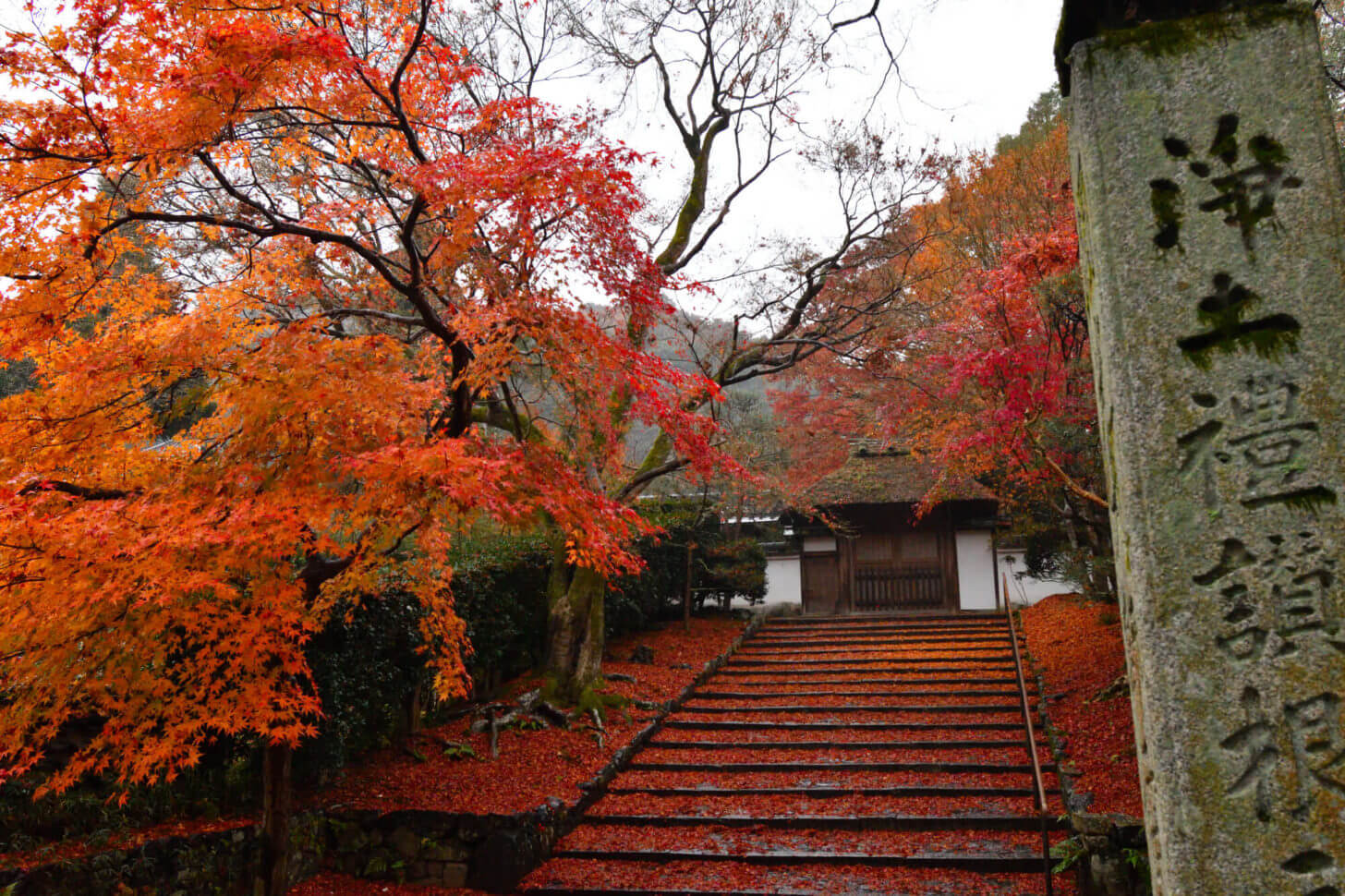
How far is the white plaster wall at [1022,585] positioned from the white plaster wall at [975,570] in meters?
0.34

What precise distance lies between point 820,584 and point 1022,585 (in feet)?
15.5

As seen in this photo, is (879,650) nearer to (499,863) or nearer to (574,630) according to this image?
(574,630)

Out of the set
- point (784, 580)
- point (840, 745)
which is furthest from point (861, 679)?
point (784, 580)

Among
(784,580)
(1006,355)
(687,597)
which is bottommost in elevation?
(687,597)

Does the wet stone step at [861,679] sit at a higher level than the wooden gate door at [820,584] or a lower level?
lower

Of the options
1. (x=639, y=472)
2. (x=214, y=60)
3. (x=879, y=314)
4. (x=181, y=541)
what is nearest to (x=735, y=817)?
(x=639, y=472)

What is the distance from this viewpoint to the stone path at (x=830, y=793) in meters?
7.79

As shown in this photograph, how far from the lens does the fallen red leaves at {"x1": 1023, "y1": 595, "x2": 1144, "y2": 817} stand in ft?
26.1

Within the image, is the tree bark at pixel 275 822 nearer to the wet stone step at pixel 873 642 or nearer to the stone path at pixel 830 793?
the stone path at pixel 830 793

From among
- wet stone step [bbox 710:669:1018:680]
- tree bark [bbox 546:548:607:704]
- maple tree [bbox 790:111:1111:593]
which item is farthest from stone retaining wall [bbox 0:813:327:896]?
wet stone step [bbox 710:669:1018:680]

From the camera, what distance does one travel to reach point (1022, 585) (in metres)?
20.3

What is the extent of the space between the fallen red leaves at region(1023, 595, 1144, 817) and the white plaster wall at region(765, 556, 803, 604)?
18.8ft

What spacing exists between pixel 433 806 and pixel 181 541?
4.82 metres

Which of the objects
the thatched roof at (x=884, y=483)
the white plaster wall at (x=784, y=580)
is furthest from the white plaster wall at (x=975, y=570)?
the white plaster wall at (x=784, y=580)
